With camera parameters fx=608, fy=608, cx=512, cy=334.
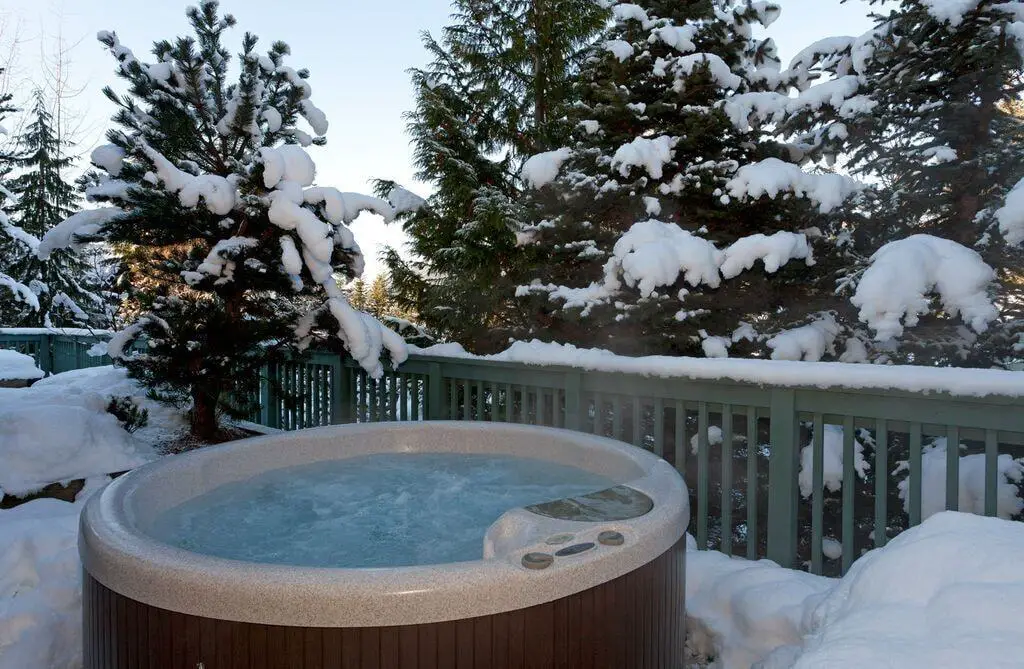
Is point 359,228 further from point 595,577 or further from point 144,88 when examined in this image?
point 595,577

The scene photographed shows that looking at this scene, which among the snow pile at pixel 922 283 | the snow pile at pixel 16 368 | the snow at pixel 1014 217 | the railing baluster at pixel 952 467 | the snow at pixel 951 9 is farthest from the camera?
the snow pile at pixel 16 368

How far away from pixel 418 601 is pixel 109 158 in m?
3.76

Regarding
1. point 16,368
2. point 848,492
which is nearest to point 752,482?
point 848,492

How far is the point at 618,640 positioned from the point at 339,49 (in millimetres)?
6806

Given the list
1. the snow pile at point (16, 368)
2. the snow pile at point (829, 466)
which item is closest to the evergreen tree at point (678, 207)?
the snow pile at point (829, 466)

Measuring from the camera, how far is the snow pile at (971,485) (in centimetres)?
272

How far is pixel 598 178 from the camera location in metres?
4.63

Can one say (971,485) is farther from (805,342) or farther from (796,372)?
(805,342)

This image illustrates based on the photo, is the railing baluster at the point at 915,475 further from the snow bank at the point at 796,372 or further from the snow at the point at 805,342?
the snow at the point at 805,342

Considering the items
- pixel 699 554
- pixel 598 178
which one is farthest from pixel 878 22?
pixel 699 554

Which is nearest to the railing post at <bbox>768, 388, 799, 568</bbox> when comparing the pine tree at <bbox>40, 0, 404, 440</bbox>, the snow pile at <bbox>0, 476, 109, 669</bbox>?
the pine tree at <bbox>40, 0, 404, 440</bbox>

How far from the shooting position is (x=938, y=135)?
147 inches

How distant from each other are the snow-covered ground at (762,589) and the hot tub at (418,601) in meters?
0.39

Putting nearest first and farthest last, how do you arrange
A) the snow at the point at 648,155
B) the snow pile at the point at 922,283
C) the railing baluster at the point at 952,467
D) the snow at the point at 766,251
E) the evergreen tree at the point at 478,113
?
the railing baluster at the point at 952,467 < the snow pile at the point at 922,283 < the snow at the point at 766,251 < the snow at the point at 648,155 < the evergreen tree at the point at 478,113
